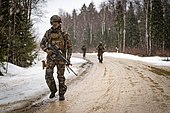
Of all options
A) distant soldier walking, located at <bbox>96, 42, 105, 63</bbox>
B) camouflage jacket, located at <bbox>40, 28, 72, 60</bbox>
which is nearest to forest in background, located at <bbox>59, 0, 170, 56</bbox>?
distant soldier walking, located at <bbox>96, 42, 105, 63</bbox>

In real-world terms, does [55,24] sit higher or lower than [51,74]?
higher

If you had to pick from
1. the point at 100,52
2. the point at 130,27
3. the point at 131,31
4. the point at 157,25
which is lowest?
the point at 100,52

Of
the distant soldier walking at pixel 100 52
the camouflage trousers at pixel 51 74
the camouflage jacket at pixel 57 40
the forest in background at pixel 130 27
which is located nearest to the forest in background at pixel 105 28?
the forest in background at pixel 130 27

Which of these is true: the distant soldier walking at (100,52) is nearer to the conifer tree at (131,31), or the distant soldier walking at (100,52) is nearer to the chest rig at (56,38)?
the chest rig at (56,38)

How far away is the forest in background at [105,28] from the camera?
1744 centimetres

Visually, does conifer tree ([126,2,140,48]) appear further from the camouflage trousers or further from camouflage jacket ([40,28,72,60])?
the camouflage trousers

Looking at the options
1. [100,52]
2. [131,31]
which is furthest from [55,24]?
[131,31]

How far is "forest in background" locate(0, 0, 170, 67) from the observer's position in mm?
17442

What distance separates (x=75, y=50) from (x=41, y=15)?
46.5 meters

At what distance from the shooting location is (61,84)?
8406 mm

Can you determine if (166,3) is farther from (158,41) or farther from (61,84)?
(61,84)

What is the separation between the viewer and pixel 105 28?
2844 inches

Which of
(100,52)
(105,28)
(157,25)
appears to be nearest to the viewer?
(100,52)

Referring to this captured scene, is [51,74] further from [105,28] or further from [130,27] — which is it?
[105,28]
